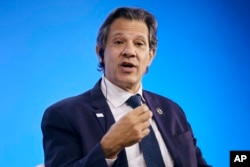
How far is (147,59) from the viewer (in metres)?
1.58

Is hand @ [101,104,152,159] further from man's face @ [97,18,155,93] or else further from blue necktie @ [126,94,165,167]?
man's face @ [97,18,155,93]

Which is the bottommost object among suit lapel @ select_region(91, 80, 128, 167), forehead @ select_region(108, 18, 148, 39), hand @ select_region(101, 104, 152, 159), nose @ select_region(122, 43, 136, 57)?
hand @ select_region(101, 104, 152, 159)

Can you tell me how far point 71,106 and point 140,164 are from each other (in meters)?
0.31

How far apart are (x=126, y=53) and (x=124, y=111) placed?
207 mm

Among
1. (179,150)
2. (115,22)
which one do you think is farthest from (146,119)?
(115,22)

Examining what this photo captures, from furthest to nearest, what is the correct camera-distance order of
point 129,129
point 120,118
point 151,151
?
1. point 151,151
2. point 120,118
3. point 129,129

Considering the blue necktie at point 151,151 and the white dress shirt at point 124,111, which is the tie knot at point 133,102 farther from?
the blue necktie at point 151,151

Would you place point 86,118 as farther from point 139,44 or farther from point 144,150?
point 139,44

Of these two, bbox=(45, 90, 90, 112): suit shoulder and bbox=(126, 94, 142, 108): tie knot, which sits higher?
bbox=(45, 90, 90, 112): suit shoulder

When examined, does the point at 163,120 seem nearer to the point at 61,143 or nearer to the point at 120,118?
the point at 120,118

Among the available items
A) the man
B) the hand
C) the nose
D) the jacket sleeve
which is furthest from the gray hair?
the hand

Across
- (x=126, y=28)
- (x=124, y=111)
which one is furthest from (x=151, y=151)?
(x=126, y=28)

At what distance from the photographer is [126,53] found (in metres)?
1.48

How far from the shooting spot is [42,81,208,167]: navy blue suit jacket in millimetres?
1287
